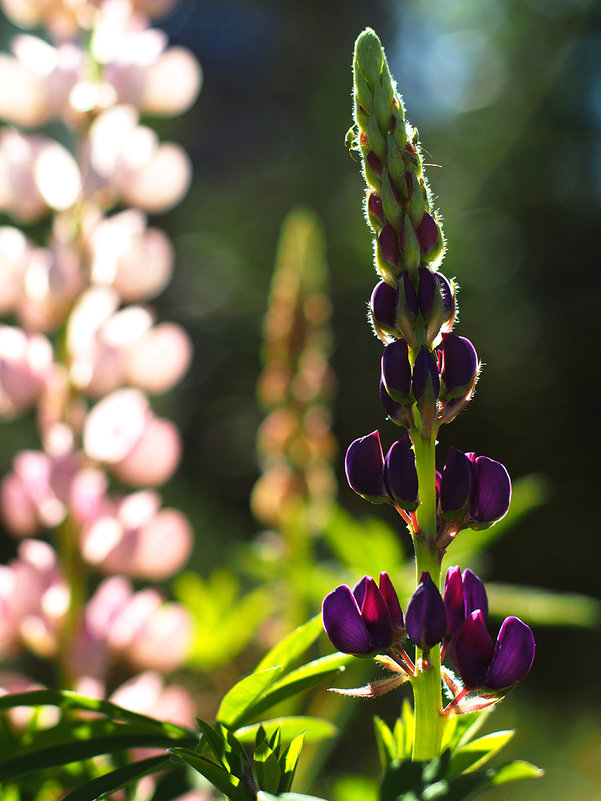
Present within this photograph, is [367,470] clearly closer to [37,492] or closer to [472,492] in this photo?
[472,492]

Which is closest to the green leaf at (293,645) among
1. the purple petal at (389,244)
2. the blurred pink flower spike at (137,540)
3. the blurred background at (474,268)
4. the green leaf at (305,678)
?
the green leaf at (305,678)

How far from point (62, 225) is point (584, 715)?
1661 millimetres

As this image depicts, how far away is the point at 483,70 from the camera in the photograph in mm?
1942

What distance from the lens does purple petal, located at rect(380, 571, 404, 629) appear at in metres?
0.25

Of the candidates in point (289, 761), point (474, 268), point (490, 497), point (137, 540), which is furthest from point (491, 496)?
point (474, 268)

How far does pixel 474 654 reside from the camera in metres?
0.23

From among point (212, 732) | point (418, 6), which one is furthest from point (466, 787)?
point (418, 6)

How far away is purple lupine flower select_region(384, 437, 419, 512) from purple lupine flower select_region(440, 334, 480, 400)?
24mm

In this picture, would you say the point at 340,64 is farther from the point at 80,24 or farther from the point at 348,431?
the point at 80,24

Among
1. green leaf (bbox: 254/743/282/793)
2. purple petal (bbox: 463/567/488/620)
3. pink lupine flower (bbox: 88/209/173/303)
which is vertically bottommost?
green leaf (bbox: 254/743/282/793)

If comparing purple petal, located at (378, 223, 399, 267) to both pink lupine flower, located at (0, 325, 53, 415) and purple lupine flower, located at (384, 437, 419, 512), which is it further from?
pink lupine flower, located at (0, 325, 53, 415)

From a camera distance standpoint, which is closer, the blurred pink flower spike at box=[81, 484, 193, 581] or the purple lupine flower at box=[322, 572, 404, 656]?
the purple lupine flower at box=[322, 572, 404, 656]

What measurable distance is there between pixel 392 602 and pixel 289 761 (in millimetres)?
59

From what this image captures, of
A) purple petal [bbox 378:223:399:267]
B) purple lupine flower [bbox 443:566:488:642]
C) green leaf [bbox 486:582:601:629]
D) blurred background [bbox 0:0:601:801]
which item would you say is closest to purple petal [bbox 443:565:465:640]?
purple lupine flower [bbox 443:566:488:642]
